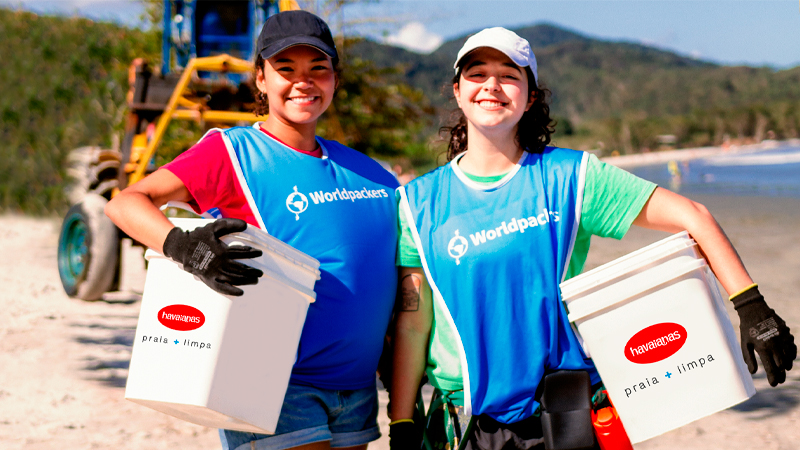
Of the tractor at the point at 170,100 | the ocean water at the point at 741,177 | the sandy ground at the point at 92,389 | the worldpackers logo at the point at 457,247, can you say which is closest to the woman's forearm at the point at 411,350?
the worldpackers logo at the point at 457,247

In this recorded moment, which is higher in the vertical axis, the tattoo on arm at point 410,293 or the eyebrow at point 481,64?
the eyebrow at point 481,64

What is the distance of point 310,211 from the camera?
2.14 meters

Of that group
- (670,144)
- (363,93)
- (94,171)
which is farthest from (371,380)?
(670,144)

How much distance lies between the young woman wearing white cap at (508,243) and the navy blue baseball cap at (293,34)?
472 mm

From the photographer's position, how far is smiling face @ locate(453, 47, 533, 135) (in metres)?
2.07

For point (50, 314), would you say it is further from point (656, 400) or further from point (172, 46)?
point (656, 400)

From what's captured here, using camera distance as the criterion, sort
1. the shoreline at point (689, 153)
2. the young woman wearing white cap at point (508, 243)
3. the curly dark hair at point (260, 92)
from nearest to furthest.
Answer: the young woman wearing white cap at point (508, 243) < the curly dark hair at point (260, 92) < the shoreline at point (689, 153)

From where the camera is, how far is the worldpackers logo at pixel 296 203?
2131 millimetres

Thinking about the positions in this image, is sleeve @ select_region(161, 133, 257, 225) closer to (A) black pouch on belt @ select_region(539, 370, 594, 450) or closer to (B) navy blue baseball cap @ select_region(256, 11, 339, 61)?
(B) navy blue baseball cap @ select_region(256, 11, 339, 61)

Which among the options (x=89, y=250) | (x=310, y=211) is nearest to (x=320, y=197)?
(x=310, y=211)

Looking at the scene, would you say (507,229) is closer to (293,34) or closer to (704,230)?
(704,230)

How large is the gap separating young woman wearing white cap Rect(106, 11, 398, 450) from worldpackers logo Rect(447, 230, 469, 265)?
278 mm

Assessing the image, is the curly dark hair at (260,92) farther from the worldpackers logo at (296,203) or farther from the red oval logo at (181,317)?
the red oval logo at (181,317)

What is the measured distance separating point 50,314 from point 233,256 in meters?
6.11
